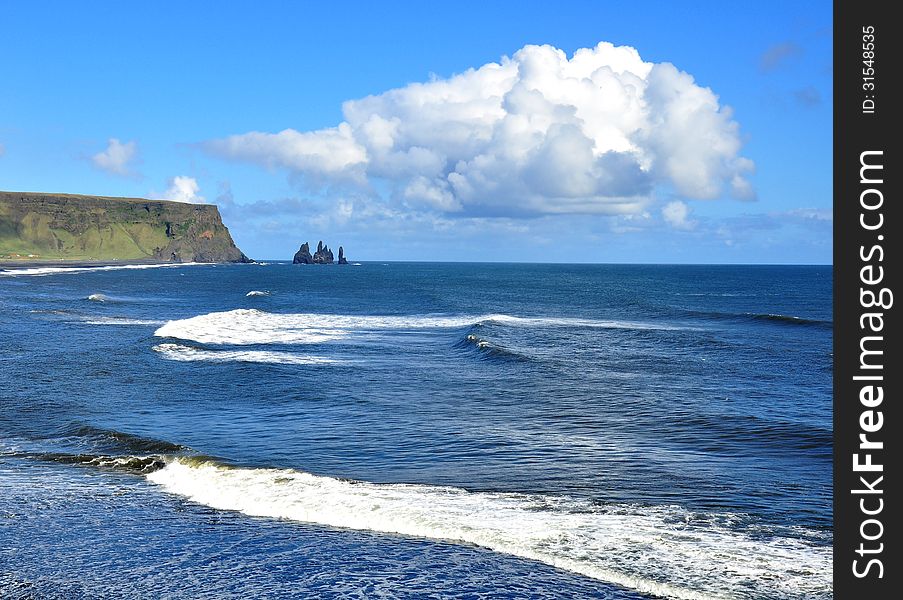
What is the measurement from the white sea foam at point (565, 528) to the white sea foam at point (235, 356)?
20.8m

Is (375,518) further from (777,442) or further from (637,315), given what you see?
(637,315)

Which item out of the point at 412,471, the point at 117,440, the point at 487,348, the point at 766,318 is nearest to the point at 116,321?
the point at 487,348

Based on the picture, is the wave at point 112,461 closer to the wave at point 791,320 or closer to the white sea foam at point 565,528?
the white sea foam at point 565,528

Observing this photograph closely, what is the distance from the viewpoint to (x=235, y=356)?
42.3m

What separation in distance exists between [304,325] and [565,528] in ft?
160

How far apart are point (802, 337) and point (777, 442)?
35301mm

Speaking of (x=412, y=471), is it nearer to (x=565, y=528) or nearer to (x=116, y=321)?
(x=565, y=528)

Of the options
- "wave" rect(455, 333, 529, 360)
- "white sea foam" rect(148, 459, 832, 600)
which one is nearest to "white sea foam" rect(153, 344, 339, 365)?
"wave" rect(455, 333, 529, 360)

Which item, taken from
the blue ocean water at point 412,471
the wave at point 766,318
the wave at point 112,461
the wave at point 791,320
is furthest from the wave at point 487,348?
the wave at point 791,320

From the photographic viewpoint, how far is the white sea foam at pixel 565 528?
12.5m

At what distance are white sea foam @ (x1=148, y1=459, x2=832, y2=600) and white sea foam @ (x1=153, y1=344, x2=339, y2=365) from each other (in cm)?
2076

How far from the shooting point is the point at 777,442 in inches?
916

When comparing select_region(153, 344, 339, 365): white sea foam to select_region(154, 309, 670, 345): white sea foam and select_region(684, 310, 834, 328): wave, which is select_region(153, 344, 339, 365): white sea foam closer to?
select_region(154, 309, 670, 345): white sea foam
